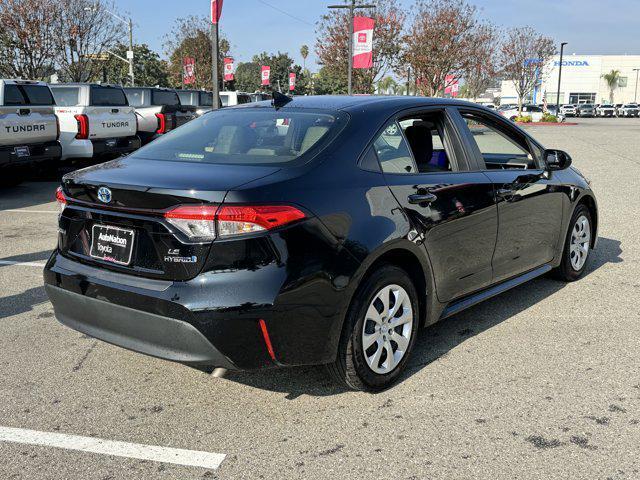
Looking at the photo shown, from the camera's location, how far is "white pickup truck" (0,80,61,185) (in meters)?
10.8

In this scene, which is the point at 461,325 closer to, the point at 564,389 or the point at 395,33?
the point at 564,389

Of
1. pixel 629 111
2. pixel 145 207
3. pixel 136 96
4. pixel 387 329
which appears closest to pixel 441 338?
pixel 387 329

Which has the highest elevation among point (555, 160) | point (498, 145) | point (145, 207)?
point (498, 145)

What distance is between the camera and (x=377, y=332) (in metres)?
3.69

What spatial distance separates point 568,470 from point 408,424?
0.80m

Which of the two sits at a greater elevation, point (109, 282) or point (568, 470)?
point (109, 282)

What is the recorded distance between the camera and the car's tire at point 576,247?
19.0 ft

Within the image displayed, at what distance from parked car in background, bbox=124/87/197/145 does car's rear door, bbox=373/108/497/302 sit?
490 inches

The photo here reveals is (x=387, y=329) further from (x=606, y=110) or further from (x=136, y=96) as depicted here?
(x=606, y=110)

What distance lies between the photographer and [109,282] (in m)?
3.38

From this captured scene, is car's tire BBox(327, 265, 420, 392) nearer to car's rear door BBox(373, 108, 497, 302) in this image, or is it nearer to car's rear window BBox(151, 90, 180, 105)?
car's rear door BBox(373, 108, 497, 302)

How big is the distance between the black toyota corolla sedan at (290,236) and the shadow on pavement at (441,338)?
0.99ft

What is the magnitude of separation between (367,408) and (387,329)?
46 cm

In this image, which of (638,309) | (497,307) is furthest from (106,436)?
(638,309)
